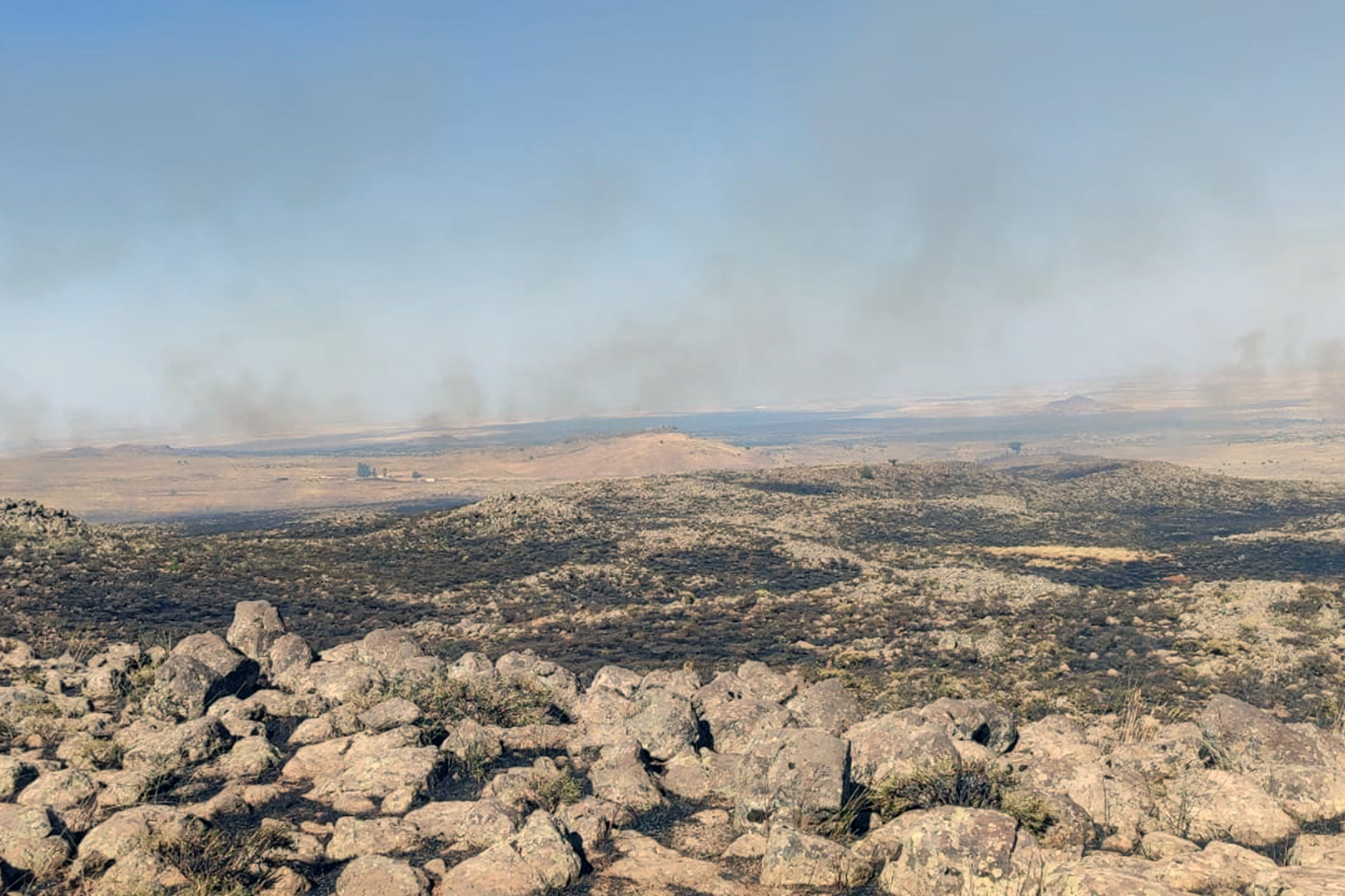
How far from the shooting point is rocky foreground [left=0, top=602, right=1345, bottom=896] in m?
10.3

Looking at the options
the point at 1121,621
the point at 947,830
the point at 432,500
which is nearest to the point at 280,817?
the point at 947,830

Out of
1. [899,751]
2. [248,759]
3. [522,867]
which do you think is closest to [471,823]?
[522,867]

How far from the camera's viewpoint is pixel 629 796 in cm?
1311

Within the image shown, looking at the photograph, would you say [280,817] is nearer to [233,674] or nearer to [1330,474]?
[233,674]

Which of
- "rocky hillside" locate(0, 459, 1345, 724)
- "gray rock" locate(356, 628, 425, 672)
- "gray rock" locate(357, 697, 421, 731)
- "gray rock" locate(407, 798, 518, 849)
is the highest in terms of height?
"gray rock" locate(357, 697, 421, 731)

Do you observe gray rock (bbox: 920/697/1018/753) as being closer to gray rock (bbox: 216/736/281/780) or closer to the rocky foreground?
the rocky foreground

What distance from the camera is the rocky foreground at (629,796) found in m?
10.3

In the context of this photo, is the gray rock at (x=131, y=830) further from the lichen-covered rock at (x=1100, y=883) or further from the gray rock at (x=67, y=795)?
the lichen-covered rock at (x=1100, y=883)

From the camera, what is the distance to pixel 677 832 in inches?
481

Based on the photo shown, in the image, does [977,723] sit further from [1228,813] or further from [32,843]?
[32,843]

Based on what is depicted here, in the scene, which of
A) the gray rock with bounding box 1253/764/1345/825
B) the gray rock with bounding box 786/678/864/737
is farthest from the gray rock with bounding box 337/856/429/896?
the gray rock with bounding box 1253/764/1345/825

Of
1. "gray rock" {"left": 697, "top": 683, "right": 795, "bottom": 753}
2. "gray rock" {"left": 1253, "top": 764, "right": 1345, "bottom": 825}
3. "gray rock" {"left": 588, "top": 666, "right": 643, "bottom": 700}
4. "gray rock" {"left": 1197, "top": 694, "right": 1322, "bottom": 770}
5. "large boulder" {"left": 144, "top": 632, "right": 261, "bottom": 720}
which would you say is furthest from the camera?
"gray rock" {"left": 588, "top": 666, "right": 643, "bottom": 700}

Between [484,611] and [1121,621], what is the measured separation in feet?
83.5

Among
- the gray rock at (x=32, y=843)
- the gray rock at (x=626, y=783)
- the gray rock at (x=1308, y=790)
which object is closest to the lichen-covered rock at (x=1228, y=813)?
the gray rock at (x=1308, y=790)
